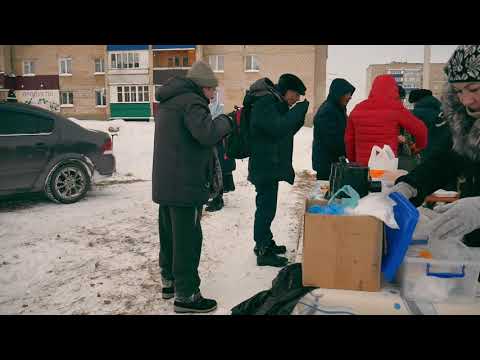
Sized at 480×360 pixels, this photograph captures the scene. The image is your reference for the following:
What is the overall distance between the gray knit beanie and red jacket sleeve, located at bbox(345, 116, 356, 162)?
1.86 metres

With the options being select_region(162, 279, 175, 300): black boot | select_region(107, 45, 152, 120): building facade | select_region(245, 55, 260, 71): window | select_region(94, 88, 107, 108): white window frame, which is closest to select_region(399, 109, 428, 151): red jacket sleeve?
select_region(162, 279, 175, 300): black boot

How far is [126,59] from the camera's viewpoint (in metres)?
33.4

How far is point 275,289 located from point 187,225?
3.94 ft

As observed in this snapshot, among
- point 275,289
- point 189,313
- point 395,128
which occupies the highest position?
point 395,128

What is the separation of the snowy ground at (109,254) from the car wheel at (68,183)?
17 cm

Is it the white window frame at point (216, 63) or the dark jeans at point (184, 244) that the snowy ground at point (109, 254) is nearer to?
the dark jeans at point (184, 244)

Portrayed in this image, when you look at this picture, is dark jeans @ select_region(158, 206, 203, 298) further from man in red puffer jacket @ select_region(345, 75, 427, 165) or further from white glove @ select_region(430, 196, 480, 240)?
man in red puffer jacket @ select_region(345, 75, 427, 165)

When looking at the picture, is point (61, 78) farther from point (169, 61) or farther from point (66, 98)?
point (169, 61)

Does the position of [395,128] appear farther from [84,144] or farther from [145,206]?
[84,144]

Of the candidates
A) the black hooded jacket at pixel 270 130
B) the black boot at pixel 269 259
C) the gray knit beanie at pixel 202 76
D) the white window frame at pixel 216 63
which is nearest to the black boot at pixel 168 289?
the black boot at pixel 269 259

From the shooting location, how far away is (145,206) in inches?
295

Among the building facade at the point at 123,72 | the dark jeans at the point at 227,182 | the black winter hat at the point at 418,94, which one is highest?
the building facade at the point at 123,72

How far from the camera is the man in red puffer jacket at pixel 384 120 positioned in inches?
175
